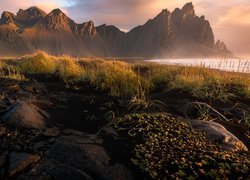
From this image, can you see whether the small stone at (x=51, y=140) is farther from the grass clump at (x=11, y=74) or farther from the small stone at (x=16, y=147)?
the grass clump at (x=11, y=74)

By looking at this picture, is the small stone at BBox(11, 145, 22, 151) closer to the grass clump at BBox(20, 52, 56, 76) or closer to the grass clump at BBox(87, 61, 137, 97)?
the grass clump at BBox(87, 61, 137, 97)

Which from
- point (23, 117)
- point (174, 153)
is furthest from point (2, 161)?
point (174, 153)

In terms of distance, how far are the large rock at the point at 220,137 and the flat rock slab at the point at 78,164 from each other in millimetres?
1716

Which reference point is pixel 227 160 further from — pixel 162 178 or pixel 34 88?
pixel 34 88

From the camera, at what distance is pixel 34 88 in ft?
28.0

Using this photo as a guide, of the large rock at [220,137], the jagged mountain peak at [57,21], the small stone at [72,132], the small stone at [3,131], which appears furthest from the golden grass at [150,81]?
the jagged mountain peak at [57,21]

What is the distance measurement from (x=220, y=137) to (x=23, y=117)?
3.35 meters

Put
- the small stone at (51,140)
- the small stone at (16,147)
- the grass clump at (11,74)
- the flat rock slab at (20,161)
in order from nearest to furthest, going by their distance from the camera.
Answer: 1. the flat rock slab at (20,161)
2. the small stone at (16,147)
3. the small stone at (51,140)
4. the grass clump at (11,74)

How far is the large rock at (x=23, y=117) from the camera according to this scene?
471 centimetres

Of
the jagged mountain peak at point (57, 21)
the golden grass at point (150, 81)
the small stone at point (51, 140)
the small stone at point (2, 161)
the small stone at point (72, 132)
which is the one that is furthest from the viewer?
the jagged mountain peak at point (57, 21)

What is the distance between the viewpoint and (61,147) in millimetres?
3979

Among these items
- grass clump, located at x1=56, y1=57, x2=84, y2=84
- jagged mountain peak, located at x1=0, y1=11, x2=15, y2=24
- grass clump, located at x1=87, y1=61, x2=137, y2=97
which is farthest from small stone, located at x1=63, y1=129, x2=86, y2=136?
jagged mountain peak, located at x1=0, y1=11, x2=15, y2=24

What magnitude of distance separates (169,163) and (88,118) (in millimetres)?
2582

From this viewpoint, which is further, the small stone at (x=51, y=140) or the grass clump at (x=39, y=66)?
the grass clump at (x=39, y=66)
